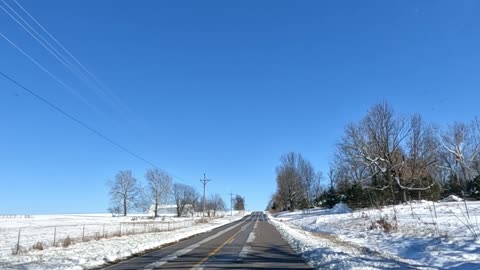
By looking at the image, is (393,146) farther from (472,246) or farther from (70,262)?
(70,262)

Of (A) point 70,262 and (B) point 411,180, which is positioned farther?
(B) point 411,180

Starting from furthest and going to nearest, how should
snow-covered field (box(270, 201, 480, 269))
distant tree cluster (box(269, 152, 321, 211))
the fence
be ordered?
distant tree cluster (box(269, 152, 321, 211)) → the fence → snow-covered field (box(270, 201, 480, 269))

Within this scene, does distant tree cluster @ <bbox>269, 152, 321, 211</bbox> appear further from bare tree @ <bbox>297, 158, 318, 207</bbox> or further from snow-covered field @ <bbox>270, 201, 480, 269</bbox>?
snow-covered field @ <bbox>270, 201, 480, 269</bbox>

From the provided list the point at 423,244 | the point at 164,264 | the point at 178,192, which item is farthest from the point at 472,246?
the point at 178,192

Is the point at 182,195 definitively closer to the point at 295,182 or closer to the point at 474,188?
the point at 295,182

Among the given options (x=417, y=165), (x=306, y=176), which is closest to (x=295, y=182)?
(x=306, y=176)

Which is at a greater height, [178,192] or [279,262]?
[178,192]

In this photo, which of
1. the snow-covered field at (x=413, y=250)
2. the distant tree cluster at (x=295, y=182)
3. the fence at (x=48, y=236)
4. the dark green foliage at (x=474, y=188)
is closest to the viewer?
the snow-covered field at (x=413, y=250)

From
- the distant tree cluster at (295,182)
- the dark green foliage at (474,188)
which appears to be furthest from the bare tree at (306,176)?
the dark green foliage at (474,188)

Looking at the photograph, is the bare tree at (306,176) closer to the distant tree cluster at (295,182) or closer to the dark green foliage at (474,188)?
the distant tree cluster at (295,182)

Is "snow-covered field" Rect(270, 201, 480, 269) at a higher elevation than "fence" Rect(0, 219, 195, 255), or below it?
below

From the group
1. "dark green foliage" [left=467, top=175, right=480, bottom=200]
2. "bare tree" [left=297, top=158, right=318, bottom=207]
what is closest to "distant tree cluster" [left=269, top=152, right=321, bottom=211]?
"bare tree" [left=297, top=158, right=318, bottom=207]

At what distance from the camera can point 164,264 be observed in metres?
14.9

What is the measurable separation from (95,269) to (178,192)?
139m
